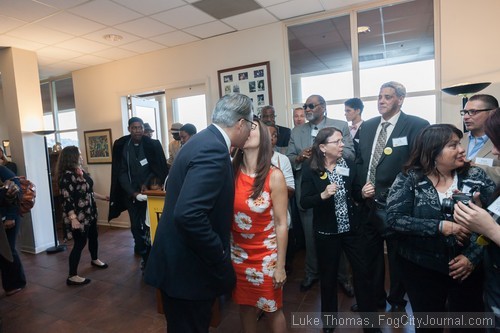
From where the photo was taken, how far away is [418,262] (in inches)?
58.7

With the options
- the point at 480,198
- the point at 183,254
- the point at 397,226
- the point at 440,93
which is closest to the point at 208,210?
the point at 183,254

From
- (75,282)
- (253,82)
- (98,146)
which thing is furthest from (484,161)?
(98,146)

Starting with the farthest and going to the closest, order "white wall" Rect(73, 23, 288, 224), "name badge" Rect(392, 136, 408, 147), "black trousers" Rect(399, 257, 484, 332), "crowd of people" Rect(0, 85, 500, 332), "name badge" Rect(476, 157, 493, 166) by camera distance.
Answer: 1. "white wall" Rect(73, 23, 288, 224)
2. "name badge" Rect(392, 136, 408, 147)
3. "name badge" Rect(476, 157, 493, 166)
4. "black trousers" Rect(399, 257, 484, 332)
5. "crowd of people" Rect(0, 85, 500, 332)

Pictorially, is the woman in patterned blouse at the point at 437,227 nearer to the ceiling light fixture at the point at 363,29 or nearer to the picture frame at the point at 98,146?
the ceiling light fixture at the point at 363,29

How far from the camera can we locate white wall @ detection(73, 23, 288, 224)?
13.9 feet

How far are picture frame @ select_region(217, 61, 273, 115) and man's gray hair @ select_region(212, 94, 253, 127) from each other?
9.71ft

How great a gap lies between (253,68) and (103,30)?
6.92 ft

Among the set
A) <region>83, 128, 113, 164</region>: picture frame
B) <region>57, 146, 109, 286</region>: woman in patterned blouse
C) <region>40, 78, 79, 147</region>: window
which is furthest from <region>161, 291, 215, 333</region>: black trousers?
<region>40, 78, 79, 147</region>: window

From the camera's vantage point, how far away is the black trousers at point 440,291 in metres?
1.44

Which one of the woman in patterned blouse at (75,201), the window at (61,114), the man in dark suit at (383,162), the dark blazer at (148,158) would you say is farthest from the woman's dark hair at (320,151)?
the window at (61,114)

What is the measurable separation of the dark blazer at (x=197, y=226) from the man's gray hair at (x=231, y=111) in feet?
0.21

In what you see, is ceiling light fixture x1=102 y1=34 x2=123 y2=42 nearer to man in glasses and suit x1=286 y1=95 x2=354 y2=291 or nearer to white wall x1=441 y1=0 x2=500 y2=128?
man in glasses and suit x1=286 y1=95 x2=354 y2=291

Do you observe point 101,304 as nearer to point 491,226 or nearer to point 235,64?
point 491,226

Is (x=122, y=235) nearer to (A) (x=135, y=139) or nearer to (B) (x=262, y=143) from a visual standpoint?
(A) (x=135, y=139)
